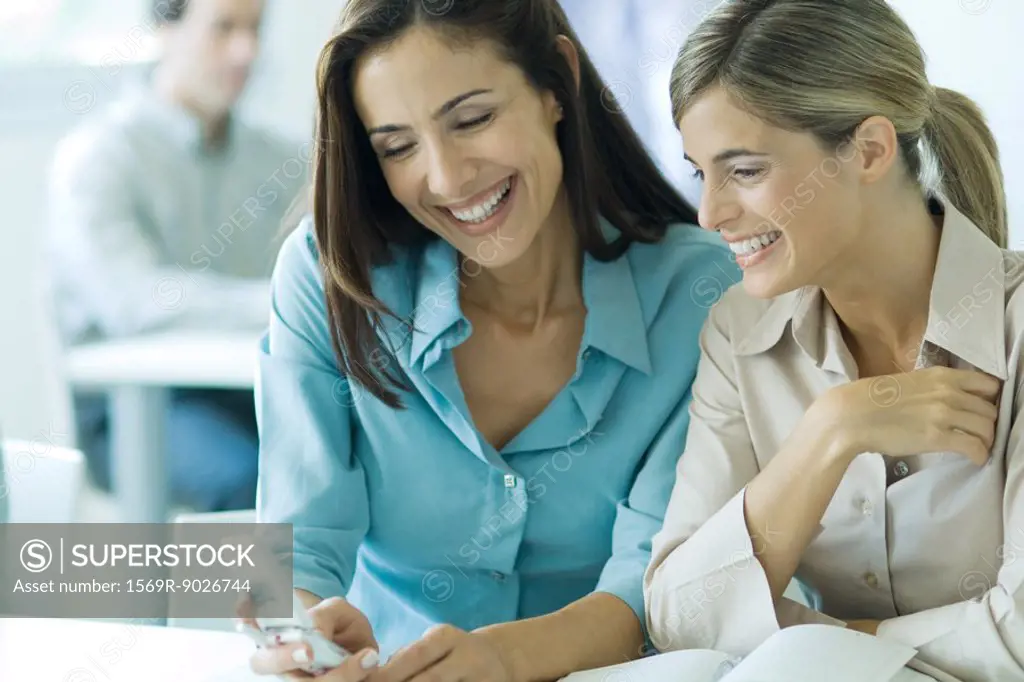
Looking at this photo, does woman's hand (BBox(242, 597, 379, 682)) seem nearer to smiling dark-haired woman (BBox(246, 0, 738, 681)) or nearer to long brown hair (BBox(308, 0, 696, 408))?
smiling dark-haired woman (BBox(246, 0, 738, 681))

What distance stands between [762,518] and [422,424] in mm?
448

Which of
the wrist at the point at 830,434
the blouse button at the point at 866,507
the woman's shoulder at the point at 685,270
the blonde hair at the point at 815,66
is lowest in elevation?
the blouse button at the point at 866,507

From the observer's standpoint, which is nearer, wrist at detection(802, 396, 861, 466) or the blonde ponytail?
wrist at detection(802, 396, 861, 466)

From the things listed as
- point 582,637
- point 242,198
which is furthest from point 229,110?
point 582,637

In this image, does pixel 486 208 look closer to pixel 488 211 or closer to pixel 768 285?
pixel 488 211

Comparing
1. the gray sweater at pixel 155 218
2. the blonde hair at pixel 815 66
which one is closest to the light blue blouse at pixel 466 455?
the blonde hair at pixel 815 66

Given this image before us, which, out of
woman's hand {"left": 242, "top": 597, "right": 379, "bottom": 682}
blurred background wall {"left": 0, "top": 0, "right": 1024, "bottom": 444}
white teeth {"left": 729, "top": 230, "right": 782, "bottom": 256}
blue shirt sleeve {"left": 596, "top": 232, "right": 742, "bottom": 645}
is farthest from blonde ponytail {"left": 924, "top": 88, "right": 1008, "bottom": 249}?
blurred background wall {"left": 0, "top": 0, "right": 1024, "bottom": 444}

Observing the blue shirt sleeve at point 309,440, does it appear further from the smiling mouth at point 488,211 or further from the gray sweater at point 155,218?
the gray sweater at point 155,218

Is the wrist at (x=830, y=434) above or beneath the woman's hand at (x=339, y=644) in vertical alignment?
above

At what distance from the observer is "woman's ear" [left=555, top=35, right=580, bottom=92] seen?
152cm

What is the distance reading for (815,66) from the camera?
1214mm

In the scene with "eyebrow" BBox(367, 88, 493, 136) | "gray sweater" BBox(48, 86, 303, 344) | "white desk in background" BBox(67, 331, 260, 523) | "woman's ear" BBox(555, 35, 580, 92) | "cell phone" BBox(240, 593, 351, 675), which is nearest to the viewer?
"cell phone" BBox(240, 593, 351, 675)

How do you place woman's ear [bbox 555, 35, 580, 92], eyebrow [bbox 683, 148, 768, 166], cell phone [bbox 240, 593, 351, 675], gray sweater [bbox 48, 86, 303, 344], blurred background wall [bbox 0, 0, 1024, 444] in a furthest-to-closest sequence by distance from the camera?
blurred background wall [bbox 0, 0, 1024, 444] → gray sweater [bbox 48, 86, 303, 344] → woman's ear [bbox 555, 35, 580, 92] → eyebrow [bbox 683, 148, 768, 166] → cell phone [bbox 240, 593, 351, 675]

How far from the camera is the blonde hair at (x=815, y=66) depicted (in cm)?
122
